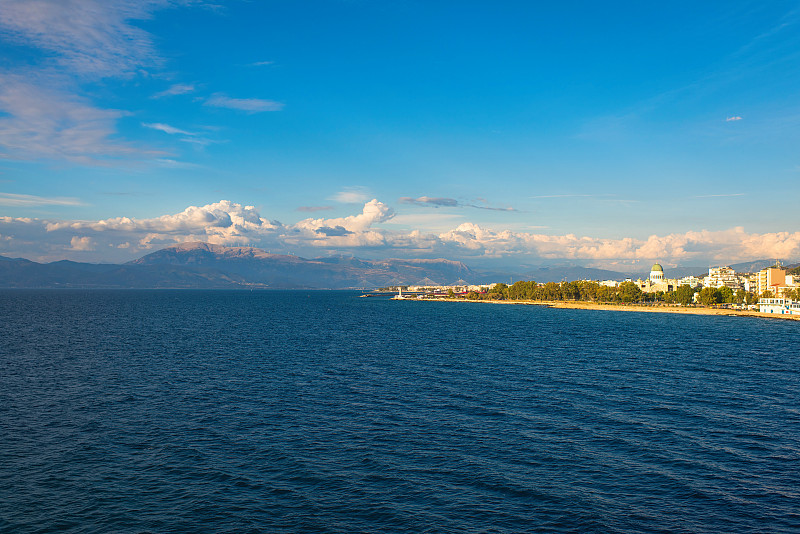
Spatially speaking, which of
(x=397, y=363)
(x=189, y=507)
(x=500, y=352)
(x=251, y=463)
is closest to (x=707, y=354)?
(x=500, y=352)

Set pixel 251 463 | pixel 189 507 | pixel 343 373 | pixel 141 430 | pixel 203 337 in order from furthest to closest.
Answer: pixel 203 337, pixel 343 373, pixel 141 430, pixel 251 463, pixel 189 507

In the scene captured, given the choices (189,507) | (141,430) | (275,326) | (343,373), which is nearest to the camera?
(189,507)

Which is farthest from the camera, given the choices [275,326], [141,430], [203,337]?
[275,326]

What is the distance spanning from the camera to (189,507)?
35.6 meters

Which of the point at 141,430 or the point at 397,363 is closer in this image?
the point at 141,430

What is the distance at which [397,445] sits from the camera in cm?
4753

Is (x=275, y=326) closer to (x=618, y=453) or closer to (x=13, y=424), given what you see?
(x=13, y=424)

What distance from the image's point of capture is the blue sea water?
34.6 m

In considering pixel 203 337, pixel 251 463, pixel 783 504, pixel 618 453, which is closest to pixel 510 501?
pixel 618 453

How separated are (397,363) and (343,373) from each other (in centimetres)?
1339

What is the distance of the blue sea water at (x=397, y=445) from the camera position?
34.6 m

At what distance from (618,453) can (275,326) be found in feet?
469

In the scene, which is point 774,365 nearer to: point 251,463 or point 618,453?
point 618,453

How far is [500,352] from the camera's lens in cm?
10825
